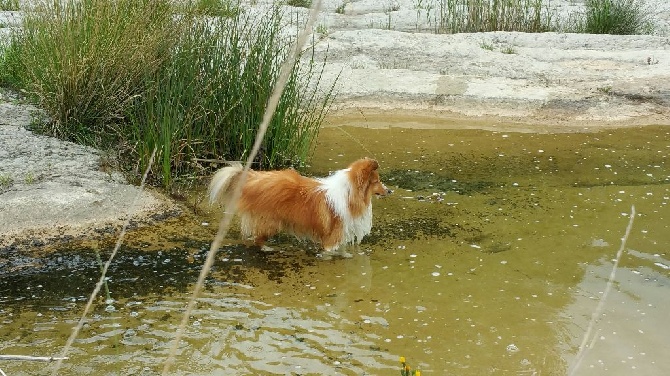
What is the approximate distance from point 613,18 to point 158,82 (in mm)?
8393

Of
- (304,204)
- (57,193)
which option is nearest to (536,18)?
(304,204)

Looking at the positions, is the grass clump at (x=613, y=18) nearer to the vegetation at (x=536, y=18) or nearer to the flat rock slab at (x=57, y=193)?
the vegetation at (x=536, y=18)

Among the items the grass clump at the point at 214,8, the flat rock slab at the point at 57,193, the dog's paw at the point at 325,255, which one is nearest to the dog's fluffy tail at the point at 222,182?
the flat rock slab at the point at 57,193

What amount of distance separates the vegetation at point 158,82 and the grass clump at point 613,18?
23.7 feet

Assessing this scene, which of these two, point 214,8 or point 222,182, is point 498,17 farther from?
point 222,182

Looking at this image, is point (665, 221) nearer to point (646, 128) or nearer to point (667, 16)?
point (646, 128)

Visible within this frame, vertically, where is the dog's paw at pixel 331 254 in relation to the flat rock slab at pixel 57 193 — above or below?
below

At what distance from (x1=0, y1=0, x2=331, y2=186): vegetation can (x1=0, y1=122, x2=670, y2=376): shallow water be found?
2.90ft

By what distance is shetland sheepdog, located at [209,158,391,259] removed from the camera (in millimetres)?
5434

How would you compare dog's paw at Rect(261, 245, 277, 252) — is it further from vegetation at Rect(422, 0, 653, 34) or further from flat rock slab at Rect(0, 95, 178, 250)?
vegetation at Rect(422, 0, 653, 34)

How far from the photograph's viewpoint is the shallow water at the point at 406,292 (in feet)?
13.5

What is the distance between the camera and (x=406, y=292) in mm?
4941

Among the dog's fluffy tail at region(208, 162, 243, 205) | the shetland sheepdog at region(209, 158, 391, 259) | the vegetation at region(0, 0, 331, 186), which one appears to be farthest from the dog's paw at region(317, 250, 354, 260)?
the vegetation at region(0, 0, 331, 186)

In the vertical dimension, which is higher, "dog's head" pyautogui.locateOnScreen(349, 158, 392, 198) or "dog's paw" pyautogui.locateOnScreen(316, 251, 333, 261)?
"dog's head" pyautogui.locateOnScreen(349, 158, 392, 198)
